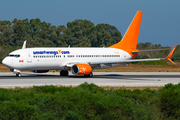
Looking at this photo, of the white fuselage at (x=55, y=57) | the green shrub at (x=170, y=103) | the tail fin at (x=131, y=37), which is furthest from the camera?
the tail fin at (x=131, y=37)

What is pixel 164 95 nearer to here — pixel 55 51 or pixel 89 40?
pixel 55 51

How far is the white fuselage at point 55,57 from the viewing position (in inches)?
1390

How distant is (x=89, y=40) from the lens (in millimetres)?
129000

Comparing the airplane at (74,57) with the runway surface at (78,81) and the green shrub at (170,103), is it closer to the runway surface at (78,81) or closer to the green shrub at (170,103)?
the runway surface at (78,81)

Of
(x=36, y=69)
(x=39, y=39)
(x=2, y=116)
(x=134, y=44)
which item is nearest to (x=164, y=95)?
(x=2, y=116)

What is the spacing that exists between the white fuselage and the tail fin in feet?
4.81

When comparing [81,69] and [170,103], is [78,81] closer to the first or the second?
[81,69]

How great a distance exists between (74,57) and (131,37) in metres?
10.8

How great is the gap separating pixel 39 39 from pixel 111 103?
10734cm

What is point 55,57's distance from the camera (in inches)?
1473

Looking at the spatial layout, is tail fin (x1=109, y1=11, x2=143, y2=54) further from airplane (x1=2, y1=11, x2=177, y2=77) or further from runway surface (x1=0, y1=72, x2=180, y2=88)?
runway surface (x1=0, y1=72, x2=180, y2=88)

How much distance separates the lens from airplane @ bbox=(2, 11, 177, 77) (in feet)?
116

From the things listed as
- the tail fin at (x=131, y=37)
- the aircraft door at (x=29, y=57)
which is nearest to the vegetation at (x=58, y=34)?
the tail fin at (x=131, y=37)

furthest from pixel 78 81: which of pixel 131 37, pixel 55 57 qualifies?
pixel 131 37
